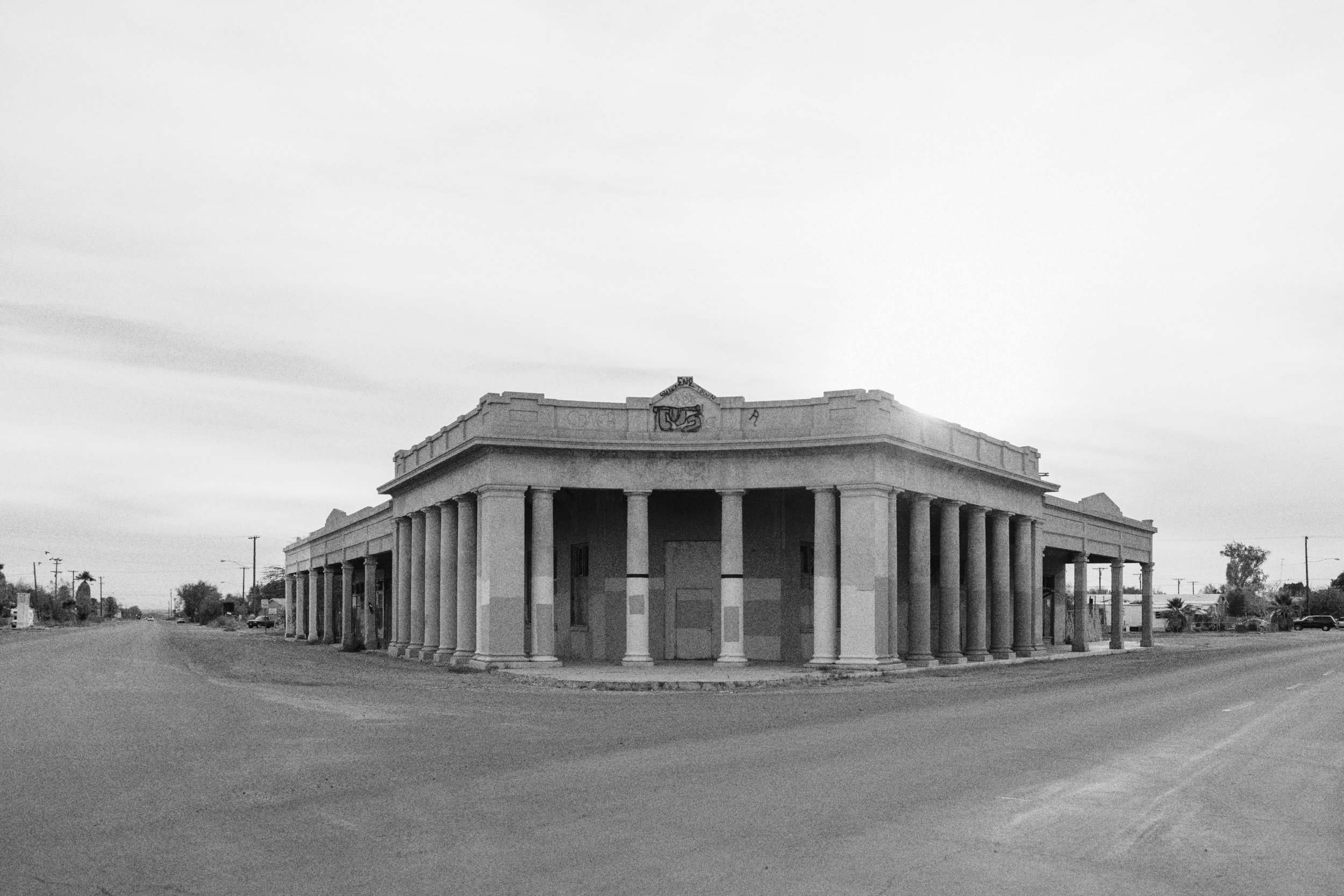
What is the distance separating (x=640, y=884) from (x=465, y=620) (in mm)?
30759

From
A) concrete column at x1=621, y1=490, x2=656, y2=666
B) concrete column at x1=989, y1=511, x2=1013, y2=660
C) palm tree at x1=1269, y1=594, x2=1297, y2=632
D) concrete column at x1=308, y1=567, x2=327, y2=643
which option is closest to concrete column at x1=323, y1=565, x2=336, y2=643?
concrete column at x1=308, y1=567, x2=327, y2=643

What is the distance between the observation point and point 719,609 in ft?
126

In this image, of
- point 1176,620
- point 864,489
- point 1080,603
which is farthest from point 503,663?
point 1176,620

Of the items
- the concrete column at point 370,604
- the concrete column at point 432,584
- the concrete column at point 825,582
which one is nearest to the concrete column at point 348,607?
the concrete column at point 370,604

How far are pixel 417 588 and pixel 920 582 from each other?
19.1m

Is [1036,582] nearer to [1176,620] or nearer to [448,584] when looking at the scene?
[448,584]

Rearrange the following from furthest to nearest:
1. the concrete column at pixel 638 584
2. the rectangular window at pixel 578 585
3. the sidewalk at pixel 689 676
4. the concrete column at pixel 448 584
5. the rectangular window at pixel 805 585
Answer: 1. the concrete column at pixel 448 584
2. the rectangular window at pixel 578 585
3. the rectangular window at pixel 805 585
4. the concrete column at pixel 638 584
5. the sidewalk at pixel 689 676

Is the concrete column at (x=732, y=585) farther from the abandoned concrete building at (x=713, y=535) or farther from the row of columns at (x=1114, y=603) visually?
the row of columns at (x=1114, y=603)

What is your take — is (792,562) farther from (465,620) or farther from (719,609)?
(465,620)

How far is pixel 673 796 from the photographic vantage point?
11492mm

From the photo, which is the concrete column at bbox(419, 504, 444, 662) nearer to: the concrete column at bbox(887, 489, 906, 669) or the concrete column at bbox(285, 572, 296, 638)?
the concrete column at bbox(887, 489, 906, 669)

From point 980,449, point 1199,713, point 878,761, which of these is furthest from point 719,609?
point 878,761

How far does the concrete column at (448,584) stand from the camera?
40.3m

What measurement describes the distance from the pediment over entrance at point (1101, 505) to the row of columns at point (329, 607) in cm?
3510
